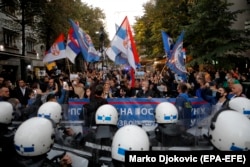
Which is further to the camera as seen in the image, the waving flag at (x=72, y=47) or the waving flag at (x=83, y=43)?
the waving flag at (x=72, y=47)

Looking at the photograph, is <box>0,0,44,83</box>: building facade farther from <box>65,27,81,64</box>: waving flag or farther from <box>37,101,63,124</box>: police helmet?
<box>37,101,63,124</box>: police helmet

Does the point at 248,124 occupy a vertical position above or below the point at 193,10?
below

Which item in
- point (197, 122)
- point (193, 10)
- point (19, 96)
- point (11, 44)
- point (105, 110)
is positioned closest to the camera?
point (105, 110)

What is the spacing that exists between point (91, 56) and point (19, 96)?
3477mm

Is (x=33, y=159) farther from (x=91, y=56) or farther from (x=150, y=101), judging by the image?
(x=91, y=56)

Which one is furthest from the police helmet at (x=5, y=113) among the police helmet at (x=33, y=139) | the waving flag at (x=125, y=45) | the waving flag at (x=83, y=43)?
the waving flag at (x=83, y=43)

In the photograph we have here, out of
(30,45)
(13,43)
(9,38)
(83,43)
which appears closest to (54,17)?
(9,38)

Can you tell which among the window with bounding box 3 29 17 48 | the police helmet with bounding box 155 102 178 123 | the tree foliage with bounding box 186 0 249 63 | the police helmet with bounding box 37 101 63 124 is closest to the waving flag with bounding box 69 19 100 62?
the police helmet with bounding box 37 101 63 124

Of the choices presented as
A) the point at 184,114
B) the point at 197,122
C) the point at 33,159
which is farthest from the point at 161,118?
the point at 33,159

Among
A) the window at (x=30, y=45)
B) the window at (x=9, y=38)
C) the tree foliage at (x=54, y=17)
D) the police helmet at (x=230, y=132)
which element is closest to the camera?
the police helmet at (x=230, y=132)

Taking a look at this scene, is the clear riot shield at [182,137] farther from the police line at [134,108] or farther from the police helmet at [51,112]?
the police line at [134,108]

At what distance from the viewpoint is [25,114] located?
6.68m

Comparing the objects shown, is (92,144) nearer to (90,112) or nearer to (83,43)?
(90,112)

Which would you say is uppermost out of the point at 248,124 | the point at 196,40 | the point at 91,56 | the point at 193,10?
the point at 193,10
